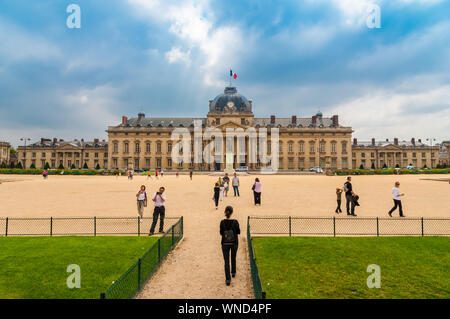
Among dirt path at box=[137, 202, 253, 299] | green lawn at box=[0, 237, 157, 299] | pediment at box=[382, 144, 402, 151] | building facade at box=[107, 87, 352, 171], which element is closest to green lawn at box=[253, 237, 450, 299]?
dirt path at box=[137, 202, 253, 299]

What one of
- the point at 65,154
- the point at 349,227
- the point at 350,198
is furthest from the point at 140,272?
the point at 65,154

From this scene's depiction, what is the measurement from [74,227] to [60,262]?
4.28m

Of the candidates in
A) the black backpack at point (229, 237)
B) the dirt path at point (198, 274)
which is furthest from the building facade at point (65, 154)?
the black backpack at point (229, 237)

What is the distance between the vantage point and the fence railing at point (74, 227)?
10742 millimetres

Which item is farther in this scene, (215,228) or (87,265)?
(215,228)

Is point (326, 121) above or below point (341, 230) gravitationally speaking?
above

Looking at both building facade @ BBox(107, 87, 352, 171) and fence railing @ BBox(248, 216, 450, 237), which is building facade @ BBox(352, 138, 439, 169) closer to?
building facade @ BBox(107, 87, 352, 171)

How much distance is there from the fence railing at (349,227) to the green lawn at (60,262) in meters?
4.86

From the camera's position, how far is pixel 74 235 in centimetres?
1048

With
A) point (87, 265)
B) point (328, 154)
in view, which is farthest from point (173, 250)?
point (328, 154)

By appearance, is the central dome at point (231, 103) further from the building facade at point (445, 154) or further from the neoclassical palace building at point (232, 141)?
the building facade at point (445, 154)

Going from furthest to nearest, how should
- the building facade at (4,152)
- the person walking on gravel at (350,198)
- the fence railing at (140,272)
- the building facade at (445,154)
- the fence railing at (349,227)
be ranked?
1. the building facade at (445,154)
2. the building facade at (4,152)
3. the person walking on gravel at (350,198)
4. the fence railing at (349,227)
5. the fence railing at (140,272)

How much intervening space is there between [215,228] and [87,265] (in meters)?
5.42
